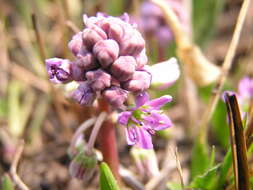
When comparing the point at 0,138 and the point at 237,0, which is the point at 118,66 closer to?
the point at 0,138

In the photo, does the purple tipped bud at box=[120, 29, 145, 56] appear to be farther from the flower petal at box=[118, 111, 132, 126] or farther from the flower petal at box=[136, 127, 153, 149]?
the flower petal at box=[136, 127, 153, 149]

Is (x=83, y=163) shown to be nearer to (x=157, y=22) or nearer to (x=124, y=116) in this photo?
(x=124, y=116)

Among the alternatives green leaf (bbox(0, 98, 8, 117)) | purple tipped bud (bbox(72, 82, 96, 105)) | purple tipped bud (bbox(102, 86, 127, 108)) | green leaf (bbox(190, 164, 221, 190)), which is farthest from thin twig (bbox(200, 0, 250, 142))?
green leaf (bbox(0, 98, 8, 117))

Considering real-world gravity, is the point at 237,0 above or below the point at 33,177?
above

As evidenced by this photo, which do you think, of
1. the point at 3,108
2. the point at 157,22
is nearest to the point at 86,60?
the point at 157,22

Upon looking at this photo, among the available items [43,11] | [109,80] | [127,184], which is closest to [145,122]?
[109,80]

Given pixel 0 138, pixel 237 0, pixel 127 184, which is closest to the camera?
pixel 127 184

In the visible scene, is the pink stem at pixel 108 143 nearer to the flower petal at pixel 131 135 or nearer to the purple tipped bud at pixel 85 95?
the flower petal at pixel 131 135
